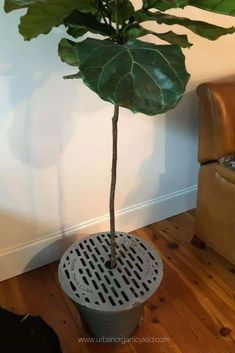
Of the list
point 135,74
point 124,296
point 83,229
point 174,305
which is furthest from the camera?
point 83,229

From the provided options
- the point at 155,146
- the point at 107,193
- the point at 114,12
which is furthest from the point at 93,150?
the point at 114,12

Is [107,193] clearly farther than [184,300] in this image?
Yes

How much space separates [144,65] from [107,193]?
0.99 meters

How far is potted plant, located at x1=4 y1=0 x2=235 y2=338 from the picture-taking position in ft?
2.43

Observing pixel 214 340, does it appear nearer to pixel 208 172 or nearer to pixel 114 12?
pixel 208 172

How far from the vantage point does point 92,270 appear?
1.29 m

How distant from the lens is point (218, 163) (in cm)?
152

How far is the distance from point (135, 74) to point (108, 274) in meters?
0.78

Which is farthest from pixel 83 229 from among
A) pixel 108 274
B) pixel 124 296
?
pixel 124 296

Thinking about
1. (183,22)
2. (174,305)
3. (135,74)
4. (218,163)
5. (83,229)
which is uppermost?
(183,22)

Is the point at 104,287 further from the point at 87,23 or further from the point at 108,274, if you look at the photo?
the point at 87,23

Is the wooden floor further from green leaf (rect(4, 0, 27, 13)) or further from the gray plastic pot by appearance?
green leaf (rect(4, 0, 27, 13))

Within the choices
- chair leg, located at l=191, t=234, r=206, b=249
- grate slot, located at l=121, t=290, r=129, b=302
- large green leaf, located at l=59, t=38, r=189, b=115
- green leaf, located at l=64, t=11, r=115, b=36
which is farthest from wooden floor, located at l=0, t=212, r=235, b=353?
green leaf, located at l=64, t=11, r=115, b=36

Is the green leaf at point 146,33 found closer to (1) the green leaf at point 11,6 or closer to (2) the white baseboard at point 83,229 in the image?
(1) the green leaf at point 11,6
